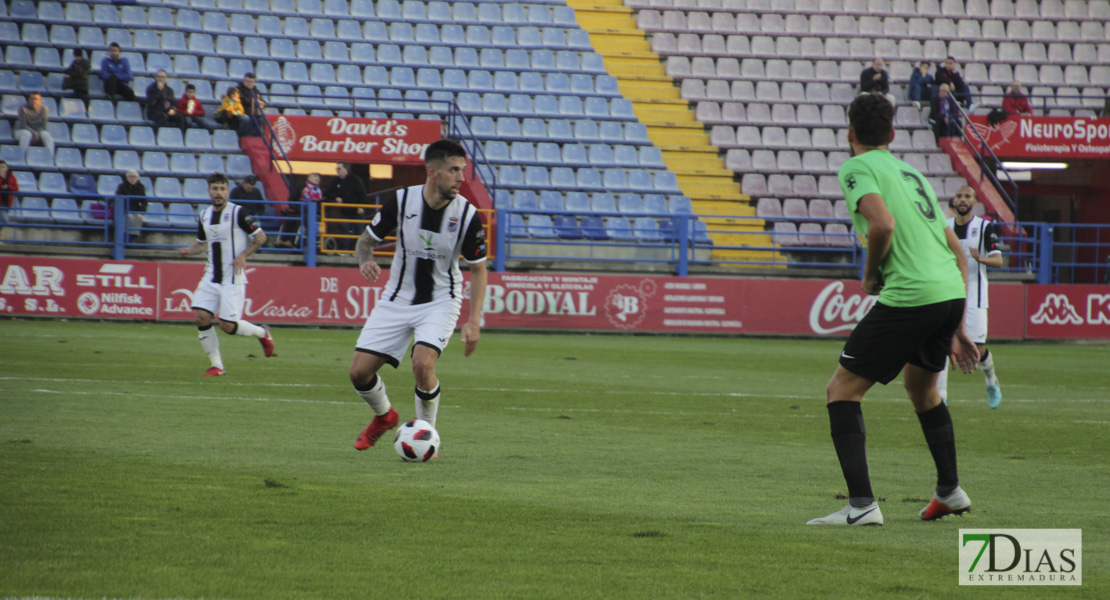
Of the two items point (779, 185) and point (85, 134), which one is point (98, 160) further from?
point (779, 185)

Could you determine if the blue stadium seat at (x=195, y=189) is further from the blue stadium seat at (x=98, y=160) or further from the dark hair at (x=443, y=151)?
the dark hair at (x=443, y=151)

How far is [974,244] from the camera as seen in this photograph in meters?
11.3

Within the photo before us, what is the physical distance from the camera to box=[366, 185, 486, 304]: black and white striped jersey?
23.5 feet

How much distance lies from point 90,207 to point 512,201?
8161mm

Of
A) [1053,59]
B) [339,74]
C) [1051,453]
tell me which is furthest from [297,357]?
[1053,59]

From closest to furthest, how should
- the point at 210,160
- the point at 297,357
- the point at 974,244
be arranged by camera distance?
the point at 974,244, the point at 297,357, the point at 210,160

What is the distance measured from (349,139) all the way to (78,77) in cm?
564

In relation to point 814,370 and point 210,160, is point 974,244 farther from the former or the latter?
point 210,160

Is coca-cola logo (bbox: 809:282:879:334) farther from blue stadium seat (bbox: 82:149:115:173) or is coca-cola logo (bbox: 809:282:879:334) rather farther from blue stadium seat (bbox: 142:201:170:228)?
blue stadium seat (bbox: 82:149:115:173)

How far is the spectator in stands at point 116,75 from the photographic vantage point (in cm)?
2375

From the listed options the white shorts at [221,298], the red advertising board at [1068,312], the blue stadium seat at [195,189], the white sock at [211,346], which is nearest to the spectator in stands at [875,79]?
the red advertising board at [1068,312]

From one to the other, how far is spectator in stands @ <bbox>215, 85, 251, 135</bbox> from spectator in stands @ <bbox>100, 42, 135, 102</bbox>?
1.98m

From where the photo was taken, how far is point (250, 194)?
21.5 m

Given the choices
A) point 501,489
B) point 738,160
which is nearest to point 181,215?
point 738,160
